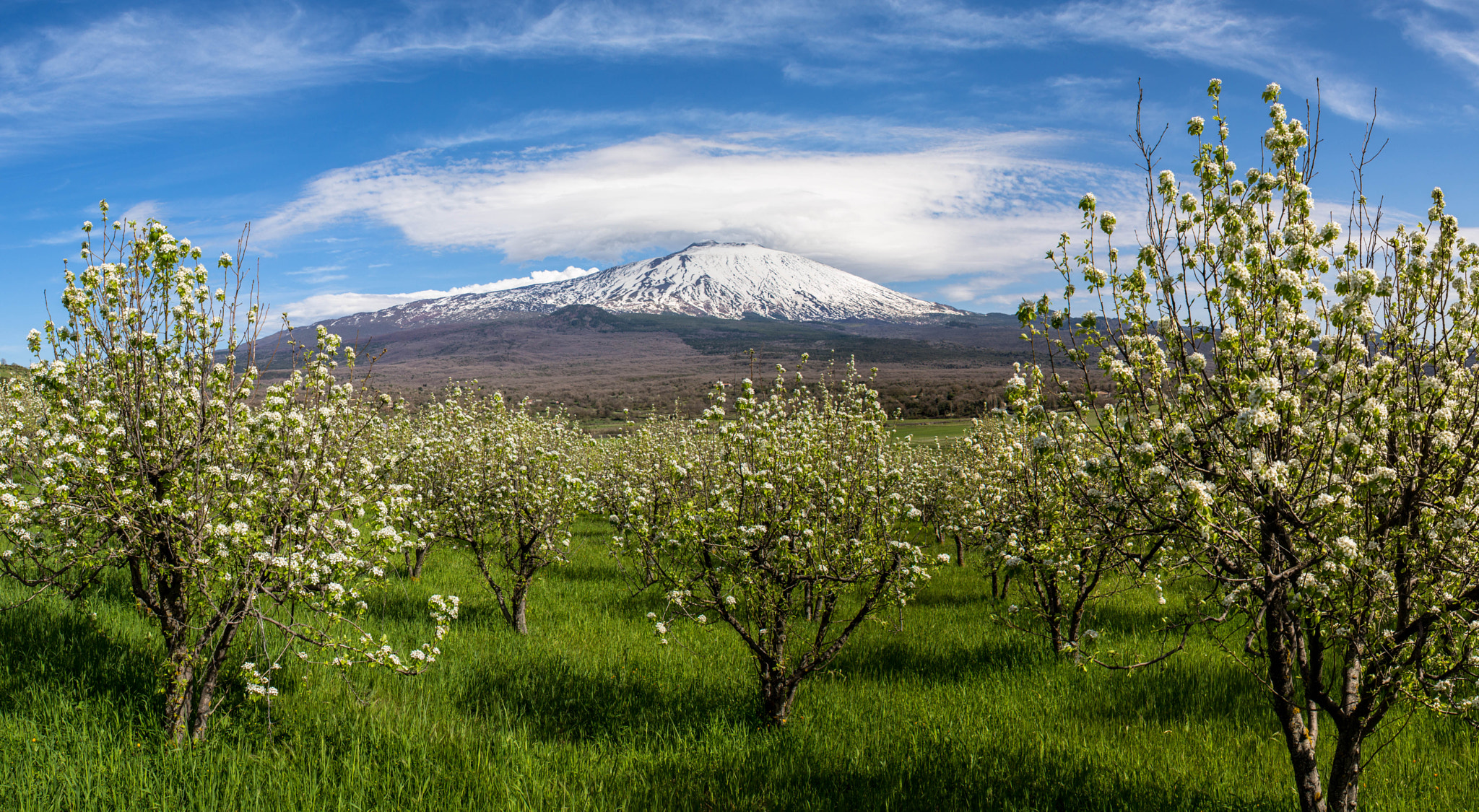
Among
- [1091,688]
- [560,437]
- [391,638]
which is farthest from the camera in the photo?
[560,437]

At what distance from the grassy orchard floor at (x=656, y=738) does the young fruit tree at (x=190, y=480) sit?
0.90 m

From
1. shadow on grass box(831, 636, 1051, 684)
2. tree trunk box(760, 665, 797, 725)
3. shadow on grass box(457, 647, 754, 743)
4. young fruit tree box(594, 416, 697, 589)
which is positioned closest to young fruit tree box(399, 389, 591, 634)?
young fruit tree box(594, 416, 697, 589)

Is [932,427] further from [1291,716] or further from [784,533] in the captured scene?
[1291,716]

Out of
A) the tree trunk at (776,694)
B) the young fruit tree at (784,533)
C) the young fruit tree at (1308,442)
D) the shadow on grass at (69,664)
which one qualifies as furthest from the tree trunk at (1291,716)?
the shadow on grass at (69,664)

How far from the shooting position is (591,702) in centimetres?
902

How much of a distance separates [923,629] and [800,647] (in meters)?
3.25

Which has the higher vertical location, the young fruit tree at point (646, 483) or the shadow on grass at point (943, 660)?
the young fruit tree at point (646, 483)

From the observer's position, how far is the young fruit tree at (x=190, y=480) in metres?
6.08

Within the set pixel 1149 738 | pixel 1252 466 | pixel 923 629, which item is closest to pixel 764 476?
pixel 1252 466

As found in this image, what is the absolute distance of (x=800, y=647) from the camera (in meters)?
11.3

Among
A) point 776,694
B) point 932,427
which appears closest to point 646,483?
point 776,694

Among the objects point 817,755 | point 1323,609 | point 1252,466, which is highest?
point 1252,466

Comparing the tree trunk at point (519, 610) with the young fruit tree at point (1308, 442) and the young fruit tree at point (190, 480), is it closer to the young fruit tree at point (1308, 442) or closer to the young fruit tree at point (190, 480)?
the young fruit tree at point (190, 480)

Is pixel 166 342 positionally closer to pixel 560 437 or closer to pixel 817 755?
pixel 817 755
